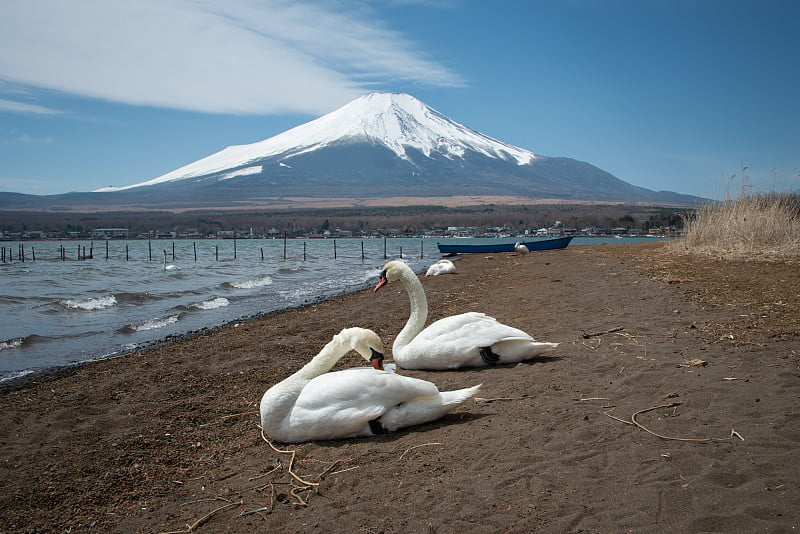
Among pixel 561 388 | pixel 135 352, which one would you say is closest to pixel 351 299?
pixel 135 352

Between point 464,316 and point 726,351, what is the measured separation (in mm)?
2863

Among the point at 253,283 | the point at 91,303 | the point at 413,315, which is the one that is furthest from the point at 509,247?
the point at 413,315

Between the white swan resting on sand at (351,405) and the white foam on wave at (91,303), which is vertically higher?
the white swan resting on sand at (351,405)

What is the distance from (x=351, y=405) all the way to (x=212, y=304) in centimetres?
1569

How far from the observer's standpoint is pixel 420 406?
5.00 meters

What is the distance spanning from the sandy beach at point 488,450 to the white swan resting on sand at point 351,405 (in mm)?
143

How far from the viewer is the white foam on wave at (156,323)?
1459 centimetres

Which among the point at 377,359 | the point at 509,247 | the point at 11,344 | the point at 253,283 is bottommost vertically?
the point at 253,283

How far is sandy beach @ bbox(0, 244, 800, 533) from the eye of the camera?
133 inches

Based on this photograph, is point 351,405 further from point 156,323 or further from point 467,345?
point 156,323

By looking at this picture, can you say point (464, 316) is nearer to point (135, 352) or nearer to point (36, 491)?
point (36, 491)

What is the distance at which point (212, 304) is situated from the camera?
19.4 m

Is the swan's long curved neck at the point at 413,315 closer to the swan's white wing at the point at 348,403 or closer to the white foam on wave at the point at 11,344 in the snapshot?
the swan's white wing at the point at 348,403

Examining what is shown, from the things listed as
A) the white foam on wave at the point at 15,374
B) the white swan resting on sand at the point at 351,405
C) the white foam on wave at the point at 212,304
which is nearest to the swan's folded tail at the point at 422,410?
the white swan resting on sand at the point at 351,405
